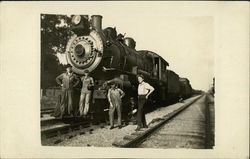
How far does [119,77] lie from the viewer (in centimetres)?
337

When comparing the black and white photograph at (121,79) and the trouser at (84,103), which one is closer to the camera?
the black and white photograph at (121,79)

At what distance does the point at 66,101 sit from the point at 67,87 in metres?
0.11

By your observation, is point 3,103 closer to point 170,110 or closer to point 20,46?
point 20,46

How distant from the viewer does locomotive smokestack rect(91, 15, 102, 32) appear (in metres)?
3.22

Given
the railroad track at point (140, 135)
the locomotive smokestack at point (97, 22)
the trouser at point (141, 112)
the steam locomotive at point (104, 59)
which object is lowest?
the railroad track at point (140, 135)

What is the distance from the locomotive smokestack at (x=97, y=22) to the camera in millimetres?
3217

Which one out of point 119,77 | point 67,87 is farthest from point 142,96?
point 67,87

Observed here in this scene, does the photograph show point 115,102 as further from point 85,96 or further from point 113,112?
point 85,96

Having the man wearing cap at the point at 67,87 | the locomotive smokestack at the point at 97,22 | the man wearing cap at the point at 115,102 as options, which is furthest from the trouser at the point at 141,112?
the locomotive smokestack at the point at 97,22

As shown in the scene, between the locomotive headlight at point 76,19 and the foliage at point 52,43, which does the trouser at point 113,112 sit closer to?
the foliage at point 52,43

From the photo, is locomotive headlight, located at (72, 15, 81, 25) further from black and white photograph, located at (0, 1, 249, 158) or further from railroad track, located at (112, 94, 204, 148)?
railroad track, located at (112, 94, 204, 148)

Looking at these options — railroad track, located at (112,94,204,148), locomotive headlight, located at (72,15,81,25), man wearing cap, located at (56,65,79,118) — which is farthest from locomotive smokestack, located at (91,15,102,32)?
railroad track, located at (112,94,204,148)

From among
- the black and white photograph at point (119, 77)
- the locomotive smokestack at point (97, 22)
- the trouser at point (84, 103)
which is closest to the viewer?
the black and white photograph at point (119, 77)

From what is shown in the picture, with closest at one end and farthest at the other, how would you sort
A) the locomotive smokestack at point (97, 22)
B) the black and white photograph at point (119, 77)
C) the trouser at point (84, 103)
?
the black and white photograph at point (119, 77) → the locomotive smokestack at point (97, 22) → the trouser at point (84, 103)
